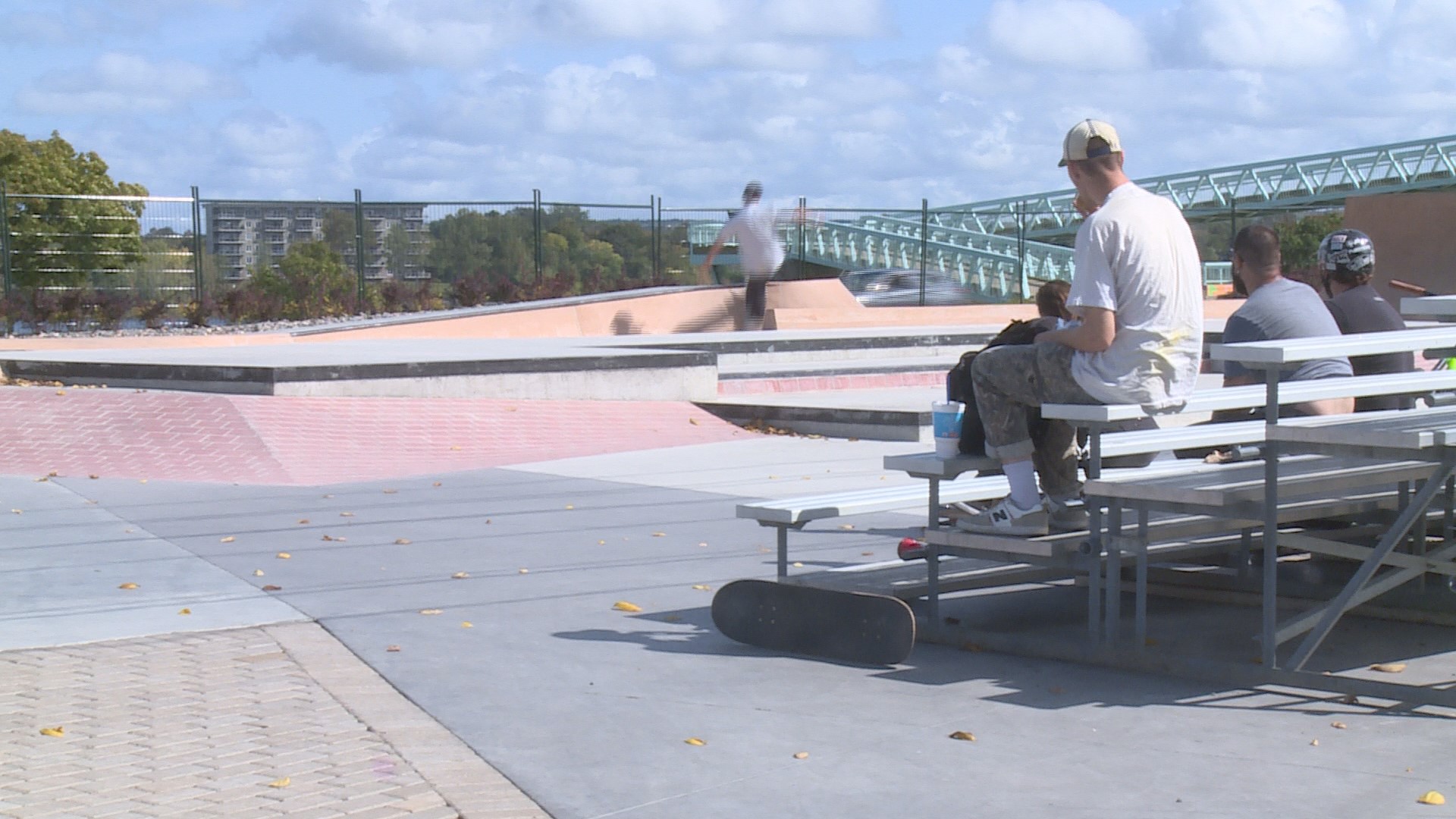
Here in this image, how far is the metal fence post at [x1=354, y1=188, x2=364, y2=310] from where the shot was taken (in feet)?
81.8

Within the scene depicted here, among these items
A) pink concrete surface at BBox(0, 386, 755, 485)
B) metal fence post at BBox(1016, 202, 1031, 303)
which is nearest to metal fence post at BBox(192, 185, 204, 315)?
pink concrete surface at BBox(0, 386, 755, 485)

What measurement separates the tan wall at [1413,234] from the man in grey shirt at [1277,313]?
1652 cm

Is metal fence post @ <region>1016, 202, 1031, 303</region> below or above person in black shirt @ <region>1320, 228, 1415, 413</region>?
above

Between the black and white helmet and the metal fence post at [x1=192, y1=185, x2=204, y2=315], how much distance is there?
20.0 m

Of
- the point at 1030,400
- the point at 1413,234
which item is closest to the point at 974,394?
the point at 1030,400

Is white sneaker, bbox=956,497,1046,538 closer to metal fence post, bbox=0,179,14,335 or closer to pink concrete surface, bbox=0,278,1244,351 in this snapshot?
pink concrete surface, bbox=0,278,1244,351

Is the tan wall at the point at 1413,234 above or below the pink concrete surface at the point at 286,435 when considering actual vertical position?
above

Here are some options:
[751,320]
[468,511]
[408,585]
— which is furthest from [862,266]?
[408,585]

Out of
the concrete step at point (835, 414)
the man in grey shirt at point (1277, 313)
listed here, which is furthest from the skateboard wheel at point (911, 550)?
the concrete step at point (835, 414)

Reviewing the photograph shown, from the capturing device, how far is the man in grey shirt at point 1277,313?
627cm

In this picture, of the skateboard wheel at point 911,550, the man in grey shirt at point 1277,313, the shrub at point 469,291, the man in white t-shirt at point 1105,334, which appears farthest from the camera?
the shrub at point 469,291

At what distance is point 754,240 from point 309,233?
375 inches

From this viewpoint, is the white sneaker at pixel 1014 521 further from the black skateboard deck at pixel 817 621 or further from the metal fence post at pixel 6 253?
the metal fence post at pixel 6 253

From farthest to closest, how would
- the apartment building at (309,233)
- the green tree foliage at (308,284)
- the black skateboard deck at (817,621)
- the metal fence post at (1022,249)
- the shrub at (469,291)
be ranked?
1. the metal fence post at (1022,249)
2. the shrub at (469,291)
3. the green tree foliage at (308,284)
4. the apartment building at (309,233)
5. the black skateboard deck at (817,621)
